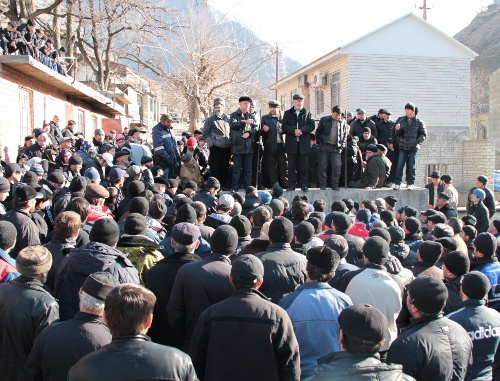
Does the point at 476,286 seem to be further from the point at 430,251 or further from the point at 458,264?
the point at 430,251

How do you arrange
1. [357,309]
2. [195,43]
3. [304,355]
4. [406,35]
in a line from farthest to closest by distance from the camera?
[406,35]
[195,43]
[304,355]
[357,309]

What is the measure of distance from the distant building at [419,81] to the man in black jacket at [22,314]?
70.4 ft

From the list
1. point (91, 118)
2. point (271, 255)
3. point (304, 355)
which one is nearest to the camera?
point (304, 355)

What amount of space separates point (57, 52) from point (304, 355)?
17942 mm

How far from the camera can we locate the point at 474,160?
25328mm

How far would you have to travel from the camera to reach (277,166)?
36.7 ft

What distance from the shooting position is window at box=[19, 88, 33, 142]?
14896mm

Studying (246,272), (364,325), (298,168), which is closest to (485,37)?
(298,168)

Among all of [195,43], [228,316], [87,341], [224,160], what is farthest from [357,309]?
[195,43]

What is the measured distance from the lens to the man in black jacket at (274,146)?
10.4 meters

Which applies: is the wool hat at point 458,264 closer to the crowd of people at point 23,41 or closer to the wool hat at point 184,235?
the wool hat at point 184,235

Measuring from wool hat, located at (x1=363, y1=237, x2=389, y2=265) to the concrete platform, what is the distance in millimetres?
6110

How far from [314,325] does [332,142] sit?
7.42 meters

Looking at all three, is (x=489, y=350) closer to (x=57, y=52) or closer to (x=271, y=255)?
(x=271, y=255)
